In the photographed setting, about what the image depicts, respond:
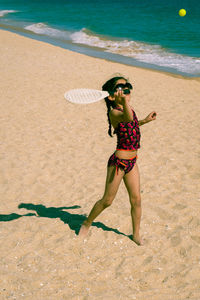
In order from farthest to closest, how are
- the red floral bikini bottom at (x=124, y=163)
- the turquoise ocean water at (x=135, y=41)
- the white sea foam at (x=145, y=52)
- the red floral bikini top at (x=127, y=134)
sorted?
the turquoise ocean water at (x=135, y=41) < the white sea foam at (x=145, y=52) < the red floral bikini bottom at (x=124, y=163) < the red floral bikini top at (x=127, y=134)

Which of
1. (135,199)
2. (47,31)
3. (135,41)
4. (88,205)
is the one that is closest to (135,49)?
(135,41)

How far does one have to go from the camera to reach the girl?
293cm

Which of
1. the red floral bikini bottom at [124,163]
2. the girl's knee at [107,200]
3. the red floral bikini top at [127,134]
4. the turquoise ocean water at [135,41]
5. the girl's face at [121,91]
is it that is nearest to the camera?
the girl's face at [121,91]

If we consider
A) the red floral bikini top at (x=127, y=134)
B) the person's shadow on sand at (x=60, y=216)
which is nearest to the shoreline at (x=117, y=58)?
the person's shadow on sand at (x=60, y=216)

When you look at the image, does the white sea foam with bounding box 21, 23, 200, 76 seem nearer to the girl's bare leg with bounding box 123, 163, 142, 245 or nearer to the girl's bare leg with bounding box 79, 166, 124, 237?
the girl's bare leg with bounding box 123, 163, 142, 245

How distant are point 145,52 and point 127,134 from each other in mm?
18729

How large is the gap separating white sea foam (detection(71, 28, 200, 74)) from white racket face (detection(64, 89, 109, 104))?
43.3 ft

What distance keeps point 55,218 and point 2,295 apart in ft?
4.70

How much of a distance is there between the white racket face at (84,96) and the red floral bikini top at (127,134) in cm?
26

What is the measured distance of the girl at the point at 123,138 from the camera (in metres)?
2.93

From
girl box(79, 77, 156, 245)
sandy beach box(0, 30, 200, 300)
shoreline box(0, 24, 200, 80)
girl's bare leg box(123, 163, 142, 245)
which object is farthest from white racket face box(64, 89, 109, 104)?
shoreline box(0, 24, 200, 80)

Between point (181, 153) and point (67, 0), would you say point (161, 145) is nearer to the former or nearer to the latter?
point (181, 153)

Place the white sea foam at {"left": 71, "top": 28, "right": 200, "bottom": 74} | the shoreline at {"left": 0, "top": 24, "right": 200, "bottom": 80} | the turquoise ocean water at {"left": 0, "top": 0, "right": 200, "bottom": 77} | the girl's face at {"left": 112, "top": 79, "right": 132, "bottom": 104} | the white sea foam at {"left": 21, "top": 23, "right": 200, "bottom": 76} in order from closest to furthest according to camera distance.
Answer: the girl's face at {"left": 112, "top": 79, "right": 132, "bottom": 104}
the shoreline at {"left": 0, "top": 24, "right": 200, "bottom": 80}
the white sea foam at {"left": 71, "top": 28, "right": 200, "bottom": 74}
the white sea foam at {"left": 21, "top": 23, "right": 200, "bottom": 76}
the turquoise ocean water at {"left": 0, "top": 0, "right": 200, "bottom": 77}

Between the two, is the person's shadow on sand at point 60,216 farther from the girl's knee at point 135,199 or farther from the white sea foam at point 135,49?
the white sea foam at point 135,49
